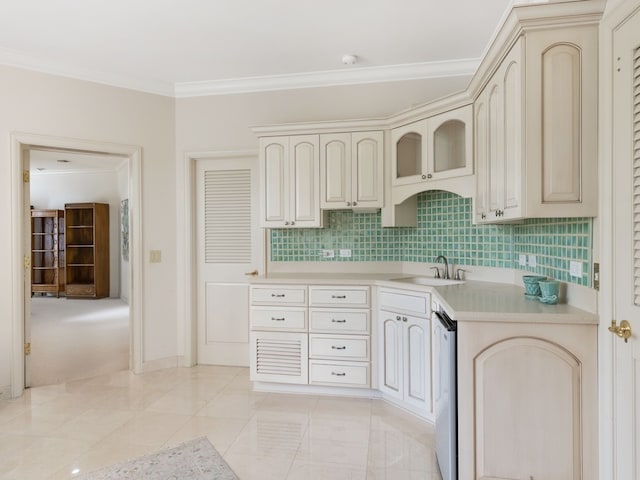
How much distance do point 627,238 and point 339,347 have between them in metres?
2.06

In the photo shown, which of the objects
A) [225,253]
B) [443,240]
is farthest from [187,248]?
[443,240]

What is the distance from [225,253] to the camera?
154 inches

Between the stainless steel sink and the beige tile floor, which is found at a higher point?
the stainless steel sink

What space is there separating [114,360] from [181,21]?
334 centimetres

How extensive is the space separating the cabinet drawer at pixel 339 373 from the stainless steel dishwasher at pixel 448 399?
103 centimetres

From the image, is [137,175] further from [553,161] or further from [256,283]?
[553,161]

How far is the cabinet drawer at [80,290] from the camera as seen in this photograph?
805cm

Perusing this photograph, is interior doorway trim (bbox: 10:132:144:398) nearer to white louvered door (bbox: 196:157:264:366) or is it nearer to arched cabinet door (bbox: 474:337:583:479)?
white louvered door (bbox: 196:157:264:366)

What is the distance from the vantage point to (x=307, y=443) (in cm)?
240

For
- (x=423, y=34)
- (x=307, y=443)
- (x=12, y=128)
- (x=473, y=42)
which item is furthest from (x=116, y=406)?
(x=473, y=42)

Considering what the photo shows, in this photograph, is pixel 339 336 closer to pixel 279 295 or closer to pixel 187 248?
pixel 279 295

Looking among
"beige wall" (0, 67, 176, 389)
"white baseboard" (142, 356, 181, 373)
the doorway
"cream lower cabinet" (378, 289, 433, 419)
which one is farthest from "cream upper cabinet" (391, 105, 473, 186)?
the doorway

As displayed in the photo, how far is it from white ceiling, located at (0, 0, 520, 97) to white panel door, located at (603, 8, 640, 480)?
1364mm

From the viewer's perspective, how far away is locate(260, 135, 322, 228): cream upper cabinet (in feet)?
10.8
